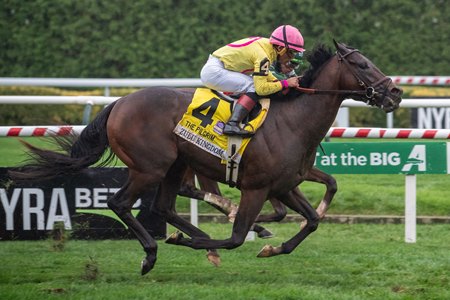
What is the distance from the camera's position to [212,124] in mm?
7445

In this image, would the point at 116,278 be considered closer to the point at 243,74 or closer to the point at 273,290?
the point at 273,290

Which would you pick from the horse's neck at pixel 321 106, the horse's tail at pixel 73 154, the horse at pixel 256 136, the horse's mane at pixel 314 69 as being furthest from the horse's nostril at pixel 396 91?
the horse's tail at pixel 73 154

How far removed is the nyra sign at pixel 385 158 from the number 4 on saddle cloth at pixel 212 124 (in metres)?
1.76

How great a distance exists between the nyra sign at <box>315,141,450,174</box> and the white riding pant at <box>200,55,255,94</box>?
168 centimetres

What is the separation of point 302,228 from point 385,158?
1603mm

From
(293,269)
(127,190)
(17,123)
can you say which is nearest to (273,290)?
(293,269)

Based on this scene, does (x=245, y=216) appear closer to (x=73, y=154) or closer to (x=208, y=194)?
(x=208, y=194)

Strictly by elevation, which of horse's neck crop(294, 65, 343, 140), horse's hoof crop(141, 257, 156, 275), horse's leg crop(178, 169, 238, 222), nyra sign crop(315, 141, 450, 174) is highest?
horse's neck crop(294, 65, 343, 140)

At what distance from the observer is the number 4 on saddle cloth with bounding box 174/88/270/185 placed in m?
7.39

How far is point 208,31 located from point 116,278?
1077 cm

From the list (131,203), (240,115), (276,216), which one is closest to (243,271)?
(131,203)

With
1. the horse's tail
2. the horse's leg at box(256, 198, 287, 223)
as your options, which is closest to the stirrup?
the horse's tail

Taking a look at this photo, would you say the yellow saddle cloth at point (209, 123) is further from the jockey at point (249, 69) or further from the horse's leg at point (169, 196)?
the horse's leg at point (169, 196)

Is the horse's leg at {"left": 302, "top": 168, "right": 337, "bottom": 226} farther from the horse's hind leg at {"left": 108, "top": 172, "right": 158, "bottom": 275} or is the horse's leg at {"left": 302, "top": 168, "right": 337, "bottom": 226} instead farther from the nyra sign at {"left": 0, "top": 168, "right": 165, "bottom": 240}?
the horse's hind leg at {"left": 108, "top": 172, "right": 158, "bottom": 275}
